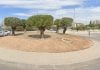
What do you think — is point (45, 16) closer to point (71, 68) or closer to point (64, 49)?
point (64, 49)

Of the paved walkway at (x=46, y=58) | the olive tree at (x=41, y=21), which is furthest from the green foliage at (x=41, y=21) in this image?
the paved walkway at (x=46, y=58)

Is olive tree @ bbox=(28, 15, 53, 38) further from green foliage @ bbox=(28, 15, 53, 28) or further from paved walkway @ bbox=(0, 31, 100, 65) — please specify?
paved walkway @ bbox=(0, 31, 100, 65)

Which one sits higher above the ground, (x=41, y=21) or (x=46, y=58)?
(x=41, y=21)

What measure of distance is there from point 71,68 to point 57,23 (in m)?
25.3

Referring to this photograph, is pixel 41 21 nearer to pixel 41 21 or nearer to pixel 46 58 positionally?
pixel 41 21

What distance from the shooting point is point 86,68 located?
12188mm

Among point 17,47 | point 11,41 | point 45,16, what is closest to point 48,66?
point 17,47

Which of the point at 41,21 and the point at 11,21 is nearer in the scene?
the point at 41,21

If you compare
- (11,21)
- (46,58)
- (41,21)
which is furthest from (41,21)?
(46,58)

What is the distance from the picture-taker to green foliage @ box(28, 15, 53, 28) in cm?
2458

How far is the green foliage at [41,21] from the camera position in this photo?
24.6 metres

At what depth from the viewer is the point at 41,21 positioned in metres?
24.5

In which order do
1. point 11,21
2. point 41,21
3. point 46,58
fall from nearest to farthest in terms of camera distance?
point 46,58
point 41,21
point 11,21

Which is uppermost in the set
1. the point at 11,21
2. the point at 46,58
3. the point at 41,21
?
the point at 41,21
